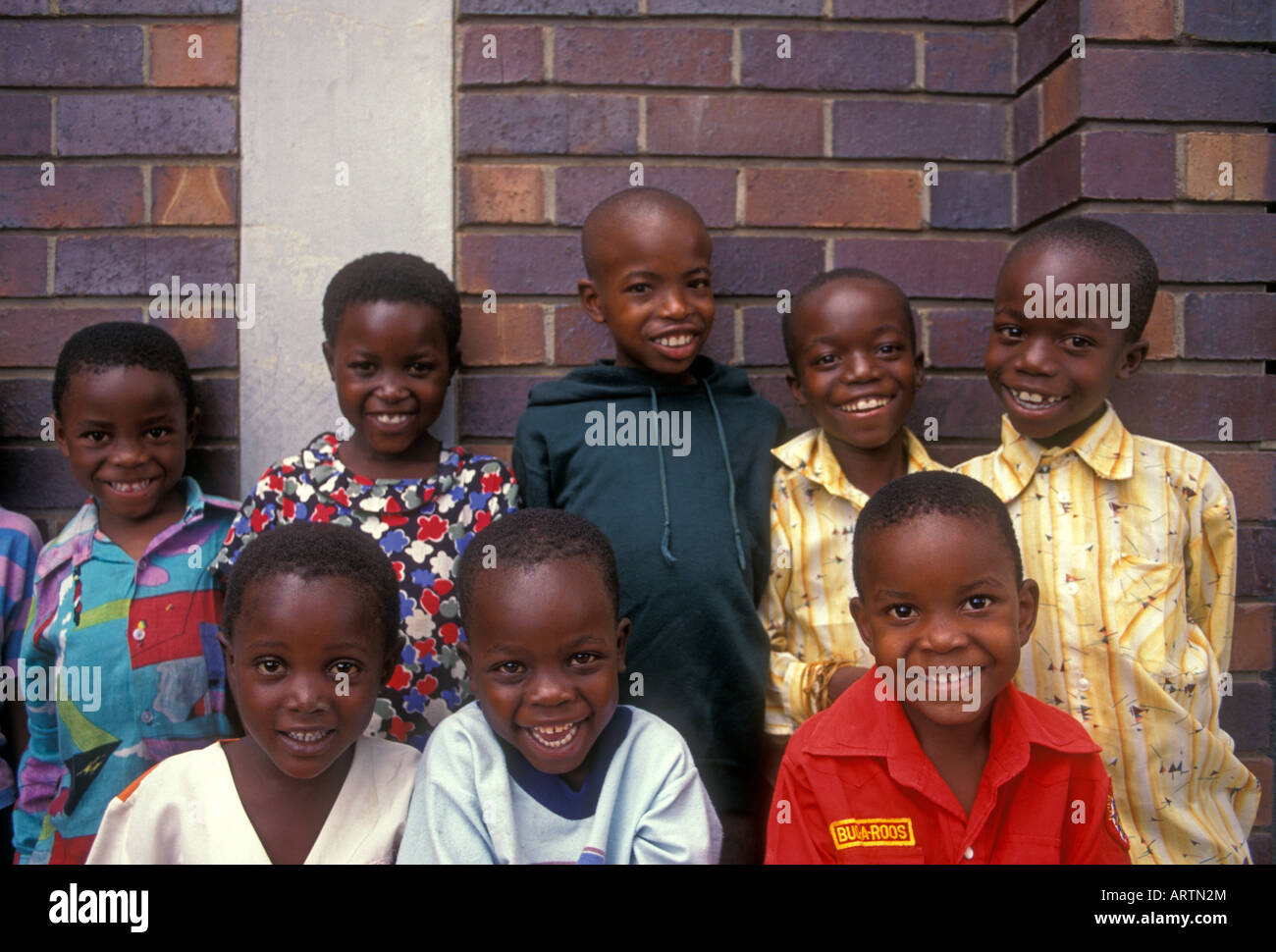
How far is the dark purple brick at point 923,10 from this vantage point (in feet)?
9.14

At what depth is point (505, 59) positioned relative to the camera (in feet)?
8.97

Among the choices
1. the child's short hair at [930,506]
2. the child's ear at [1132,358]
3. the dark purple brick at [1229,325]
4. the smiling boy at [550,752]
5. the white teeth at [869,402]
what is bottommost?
the smiling boy at [550,752]

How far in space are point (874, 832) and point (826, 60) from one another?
2.03 m

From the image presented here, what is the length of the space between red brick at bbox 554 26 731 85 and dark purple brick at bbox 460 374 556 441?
832mm

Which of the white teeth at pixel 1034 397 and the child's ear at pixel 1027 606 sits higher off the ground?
the white teeth at pixel 1034 397

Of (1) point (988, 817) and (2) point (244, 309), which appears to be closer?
(1) point (988, 817)

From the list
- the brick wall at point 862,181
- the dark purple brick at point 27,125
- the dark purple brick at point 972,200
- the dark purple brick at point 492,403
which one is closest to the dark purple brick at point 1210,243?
the brick wall at point 862,181

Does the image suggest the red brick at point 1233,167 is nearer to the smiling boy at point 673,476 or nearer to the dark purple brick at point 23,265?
the smiling boy at point 673,476

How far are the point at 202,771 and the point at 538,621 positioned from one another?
700mm

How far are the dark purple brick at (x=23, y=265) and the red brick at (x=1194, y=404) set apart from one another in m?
2.89

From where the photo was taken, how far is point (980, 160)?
2.83 meters

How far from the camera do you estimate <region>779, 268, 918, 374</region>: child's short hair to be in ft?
8.16

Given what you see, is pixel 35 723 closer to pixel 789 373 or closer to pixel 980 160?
pixel 789 373

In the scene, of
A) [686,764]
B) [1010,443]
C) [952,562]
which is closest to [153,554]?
[686,764]
